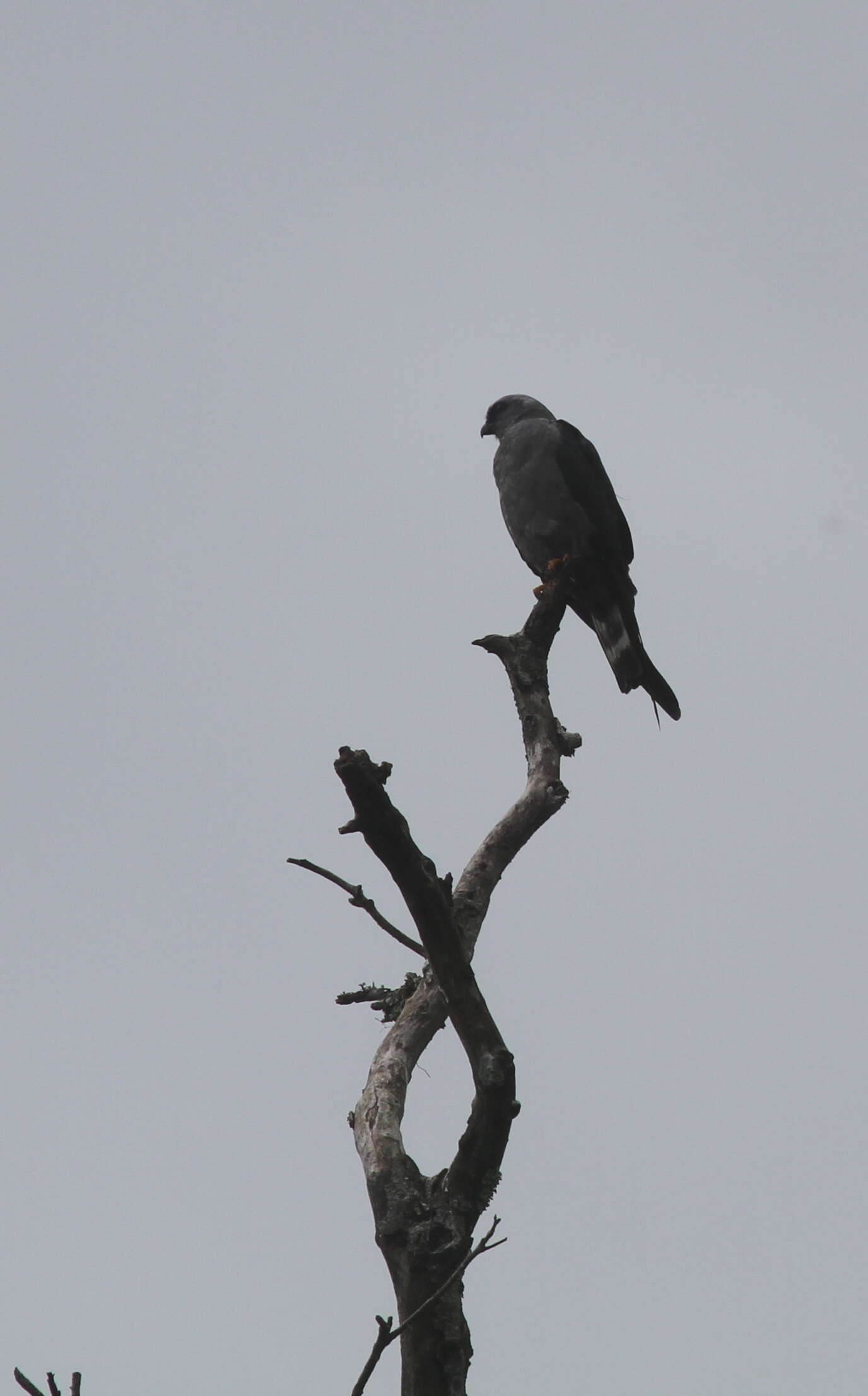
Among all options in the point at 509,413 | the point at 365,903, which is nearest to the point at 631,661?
the point at 509,413

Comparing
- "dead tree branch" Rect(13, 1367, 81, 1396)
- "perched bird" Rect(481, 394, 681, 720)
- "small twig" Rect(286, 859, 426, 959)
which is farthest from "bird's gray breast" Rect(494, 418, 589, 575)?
"dead tree branch" Rect(13, 1367, 81, 1396)

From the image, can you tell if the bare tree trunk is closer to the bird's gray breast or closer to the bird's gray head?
the bird's gray breast

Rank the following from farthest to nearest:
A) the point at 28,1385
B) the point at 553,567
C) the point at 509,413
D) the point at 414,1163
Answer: the point at 509,413, the point at 553,567, the point at 414,1163, the point at 28,1385

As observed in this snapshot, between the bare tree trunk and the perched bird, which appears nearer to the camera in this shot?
the bare tree trunk

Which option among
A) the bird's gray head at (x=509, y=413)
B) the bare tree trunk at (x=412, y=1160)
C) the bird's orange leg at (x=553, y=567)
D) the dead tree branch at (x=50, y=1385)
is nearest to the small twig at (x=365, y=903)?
the bare tree trunk at (x=412, y=1160)

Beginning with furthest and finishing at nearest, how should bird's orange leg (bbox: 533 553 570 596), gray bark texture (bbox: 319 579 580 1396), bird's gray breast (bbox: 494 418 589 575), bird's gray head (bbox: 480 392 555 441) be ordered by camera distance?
bird's gray head (bbox: 480 392 555 441)
bird's gray breast (bbox: 494 418 589 575)
bird's orange leg (bbox: 533 553 570 596)
gray bark texture (bbox: 319 579 580 1396)

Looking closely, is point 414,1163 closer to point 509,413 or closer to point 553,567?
point 553,567

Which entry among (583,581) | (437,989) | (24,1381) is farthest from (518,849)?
(583,581)

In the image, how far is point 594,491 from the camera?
22.3ft

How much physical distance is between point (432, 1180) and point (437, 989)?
0.63m

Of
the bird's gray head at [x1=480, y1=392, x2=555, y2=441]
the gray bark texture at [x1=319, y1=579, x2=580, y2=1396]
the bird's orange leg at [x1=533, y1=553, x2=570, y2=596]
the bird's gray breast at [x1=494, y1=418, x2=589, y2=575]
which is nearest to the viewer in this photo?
the gray bark texture at [x1=319, y1=579, x2=580, y2=1396]

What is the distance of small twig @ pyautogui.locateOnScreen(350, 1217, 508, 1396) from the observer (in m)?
2.25

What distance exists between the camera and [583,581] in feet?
21.6

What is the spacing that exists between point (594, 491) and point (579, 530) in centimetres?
25
